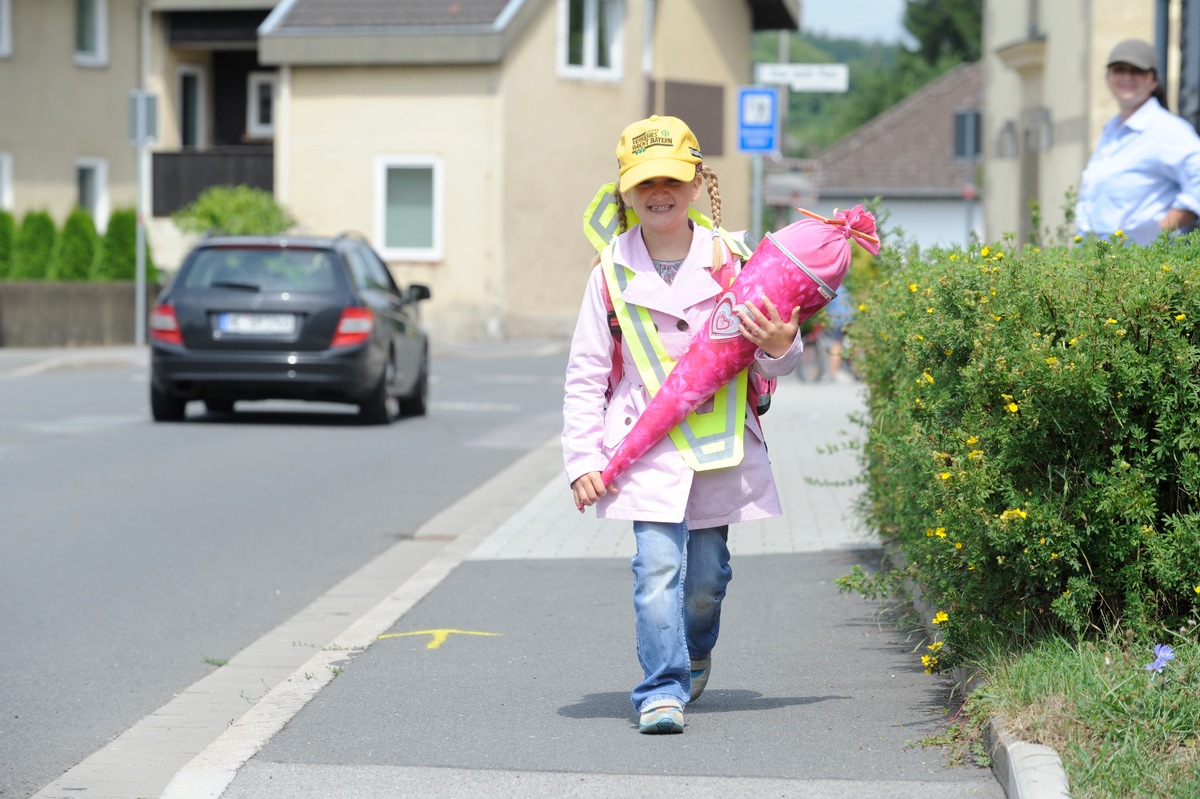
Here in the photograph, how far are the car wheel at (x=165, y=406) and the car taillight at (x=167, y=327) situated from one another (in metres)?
0.41

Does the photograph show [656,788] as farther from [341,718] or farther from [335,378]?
[335,378]

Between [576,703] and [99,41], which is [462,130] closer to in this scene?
[99,41]

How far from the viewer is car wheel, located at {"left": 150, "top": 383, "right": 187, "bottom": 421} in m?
15.6

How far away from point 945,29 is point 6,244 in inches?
2228

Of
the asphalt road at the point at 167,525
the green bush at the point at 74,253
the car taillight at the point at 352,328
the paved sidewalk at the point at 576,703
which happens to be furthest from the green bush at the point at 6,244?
the paved sidewalk at the point at 576,703

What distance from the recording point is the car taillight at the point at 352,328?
50.9 ft

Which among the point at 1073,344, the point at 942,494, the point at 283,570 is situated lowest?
the point at 283,570

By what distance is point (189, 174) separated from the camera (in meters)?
36.2

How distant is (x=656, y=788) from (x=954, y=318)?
153cm

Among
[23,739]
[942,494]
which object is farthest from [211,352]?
[942,494]

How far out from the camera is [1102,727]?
4262 millimetres

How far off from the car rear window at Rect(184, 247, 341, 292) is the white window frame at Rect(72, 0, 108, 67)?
2272 cm

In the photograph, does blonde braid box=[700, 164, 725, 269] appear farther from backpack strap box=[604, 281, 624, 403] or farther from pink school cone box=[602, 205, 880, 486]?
backpack strap box=[604, 281, 624, 403]

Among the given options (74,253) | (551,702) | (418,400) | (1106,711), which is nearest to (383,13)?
(74,253)
